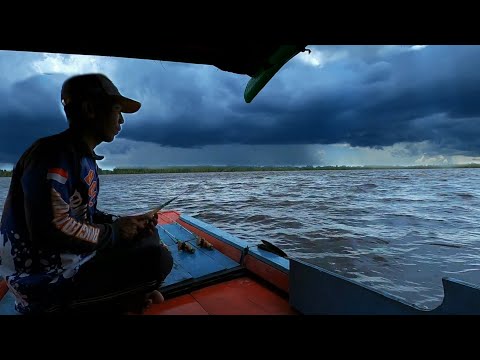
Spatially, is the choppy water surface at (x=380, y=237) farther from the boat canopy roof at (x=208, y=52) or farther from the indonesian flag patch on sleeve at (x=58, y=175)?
the indonesian flag patch on sleeve at (x=58, y=175)

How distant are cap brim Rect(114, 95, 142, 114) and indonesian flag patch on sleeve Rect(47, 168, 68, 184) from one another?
0.55m

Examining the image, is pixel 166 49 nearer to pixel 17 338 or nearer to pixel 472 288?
pixel 17 338

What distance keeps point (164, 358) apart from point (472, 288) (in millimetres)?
1545

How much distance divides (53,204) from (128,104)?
774 mm

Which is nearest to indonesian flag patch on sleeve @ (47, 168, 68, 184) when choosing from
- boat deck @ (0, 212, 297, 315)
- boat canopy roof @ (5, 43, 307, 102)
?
boat canopy roof @ (5, 43, 307, 102)

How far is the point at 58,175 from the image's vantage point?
1338 millimetres

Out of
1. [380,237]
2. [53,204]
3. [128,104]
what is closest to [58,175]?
[53,204]

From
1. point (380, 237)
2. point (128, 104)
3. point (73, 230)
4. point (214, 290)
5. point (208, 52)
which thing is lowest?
point (380, 237)

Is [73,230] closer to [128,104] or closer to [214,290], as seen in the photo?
[128,104]

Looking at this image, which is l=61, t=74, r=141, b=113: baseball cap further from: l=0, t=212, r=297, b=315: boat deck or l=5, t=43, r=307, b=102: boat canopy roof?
l=0, t=212, r=297, b=315: boat deck

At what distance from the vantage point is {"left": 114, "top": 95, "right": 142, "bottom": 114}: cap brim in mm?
1673
